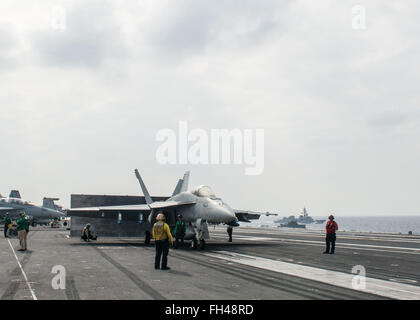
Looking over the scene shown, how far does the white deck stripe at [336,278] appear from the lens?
9.88 m

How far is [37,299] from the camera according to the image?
8648 millimetres

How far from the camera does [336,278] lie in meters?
12.4

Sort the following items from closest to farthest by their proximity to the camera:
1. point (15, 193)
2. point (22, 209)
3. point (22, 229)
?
1. point (22, 229)
2. point (22, 209)
3. point (15, 193)

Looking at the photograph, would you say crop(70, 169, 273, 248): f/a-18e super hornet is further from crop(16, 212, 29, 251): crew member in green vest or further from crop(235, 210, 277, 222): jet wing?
crop(16, 212, 29, 251): crew member in green vest

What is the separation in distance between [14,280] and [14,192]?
8010cm

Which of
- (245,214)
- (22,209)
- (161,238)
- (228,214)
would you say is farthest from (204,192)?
(22,209)

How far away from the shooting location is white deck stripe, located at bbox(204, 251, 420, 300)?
988 cm

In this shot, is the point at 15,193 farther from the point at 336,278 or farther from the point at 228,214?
the point at 336,278

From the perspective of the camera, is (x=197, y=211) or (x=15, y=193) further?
(x=15, y=193)

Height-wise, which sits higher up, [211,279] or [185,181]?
[185,181]

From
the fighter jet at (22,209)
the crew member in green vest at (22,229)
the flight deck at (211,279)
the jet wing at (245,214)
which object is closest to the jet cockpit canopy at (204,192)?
the jet wing at (245,214)
